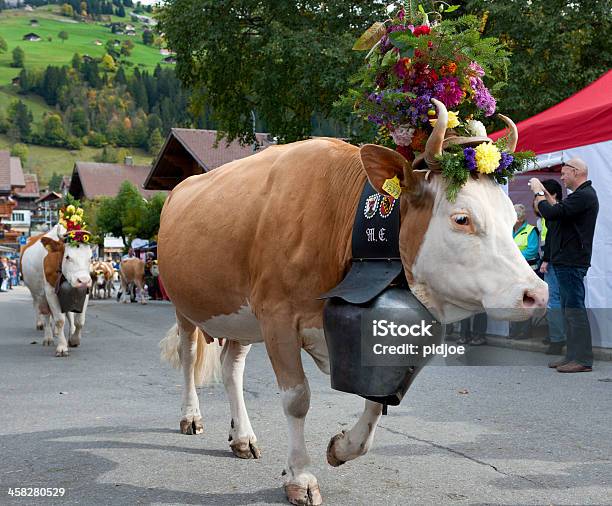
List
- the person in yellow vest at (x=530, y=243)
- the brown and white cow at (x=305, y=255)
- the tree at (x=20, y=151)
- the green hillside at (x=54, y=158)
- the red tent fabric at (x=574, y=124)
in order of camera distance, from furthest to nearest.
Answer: the tree at (x=20, y=151) < the green hillside at (x=54, y=158) < the person in yellow vest at (x=530, y=243) < the red tent fabric at (x=574, y=124) < the brown and white cow at (x=305, y=255)

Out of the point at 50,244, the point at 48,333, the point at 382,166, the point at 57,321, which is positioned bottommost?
the point at 48,333

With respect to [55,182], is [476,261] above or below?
above

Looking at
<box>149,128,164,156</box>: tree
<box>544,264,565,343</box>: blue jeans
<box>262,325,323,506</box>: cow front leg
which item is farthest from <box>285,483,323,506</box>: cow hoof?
<box>149,128,164,156</box>: tree

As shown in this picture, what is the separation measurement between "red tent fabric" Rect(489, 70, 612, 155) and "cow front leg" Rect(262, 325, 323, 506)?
225 inches

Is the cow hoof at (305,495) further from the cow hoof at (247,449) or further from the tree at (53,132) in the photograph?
the tree at (53,132)

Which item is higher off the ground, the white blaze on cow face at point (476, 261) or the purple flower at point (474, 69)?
the purple flower at point (474, 69)

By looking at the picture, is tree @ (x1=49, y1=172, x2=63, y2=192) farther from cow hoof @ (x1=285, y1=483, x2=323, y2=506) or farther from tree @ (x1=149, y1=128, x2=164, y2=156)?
cow hoof @ (x1=285, y1=483, x2=323, y2=506)

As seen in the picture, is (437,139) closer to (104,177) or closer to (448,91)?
(448,91)

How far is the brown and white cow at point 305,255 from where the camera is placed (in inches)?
128

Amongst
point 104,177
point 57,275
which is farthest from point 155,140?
point 57,275

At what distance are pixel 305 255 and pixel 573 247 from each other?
17.1 ft

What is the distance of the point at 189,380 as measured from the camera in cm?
563

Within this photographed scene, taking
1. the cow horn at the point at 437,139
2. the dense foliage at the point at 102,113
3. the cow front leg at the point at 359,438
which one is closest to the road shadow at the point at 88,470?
the cow front leg at the point at 359,438

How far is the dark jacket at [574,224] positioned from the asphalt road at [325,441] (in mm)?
1166
